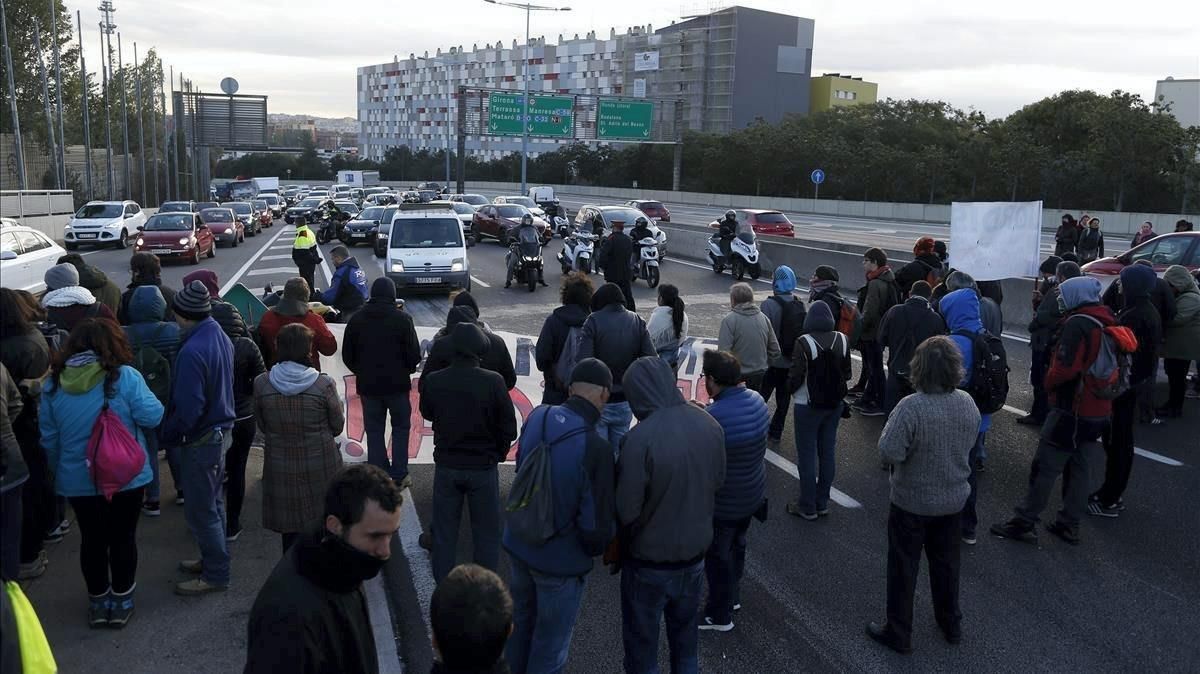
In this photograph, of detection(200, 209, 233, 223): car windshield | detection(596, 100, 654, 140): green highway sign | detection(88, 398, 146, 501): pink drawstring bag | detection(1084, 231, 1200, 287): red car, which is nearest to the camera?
detection(88, 398, 146, 501): pink drawstring bag

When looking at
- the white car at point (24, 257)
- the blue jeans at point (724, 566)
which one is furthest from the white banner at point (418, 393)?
the white car at point (24, 257)

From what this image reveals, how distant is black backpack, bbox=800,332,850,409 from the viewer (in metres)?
7.11

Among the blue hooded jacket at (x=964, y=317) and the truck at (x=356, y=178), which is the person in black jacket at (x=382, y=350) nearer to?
the blue hooded jacket at (x=964, y=317)

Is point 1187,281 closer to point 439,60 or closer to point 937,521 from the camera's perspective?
point 937,521

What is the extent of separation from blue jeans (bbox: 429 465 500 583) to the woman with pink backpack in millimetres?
1641

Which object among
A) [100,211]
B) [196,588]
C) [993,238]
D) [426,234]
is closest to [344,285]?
[196,588]

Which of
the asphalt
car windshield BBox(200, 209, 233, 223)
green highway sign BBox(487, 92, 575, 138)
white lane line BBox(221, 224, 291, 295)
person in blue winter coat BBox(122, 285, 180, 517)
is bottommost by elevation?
white lane line BBox(221, 224, 291, 295)

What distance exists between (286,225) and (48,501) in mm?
45239

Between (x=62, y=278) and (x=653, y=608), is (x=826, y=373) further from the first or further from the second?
(x=62, y=278)

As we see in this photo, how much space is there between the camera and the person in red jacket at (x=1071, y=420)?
22.8ft

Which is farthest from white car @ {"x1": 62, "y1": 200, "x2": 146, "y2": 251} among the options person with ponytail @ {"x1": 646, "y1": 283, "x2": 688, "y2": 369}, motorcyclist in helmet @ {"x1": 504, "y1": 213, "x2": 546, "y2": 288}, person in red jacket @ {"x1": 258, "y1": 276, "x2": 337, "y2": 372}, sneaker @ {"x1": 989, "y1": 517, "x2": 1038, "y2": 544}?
sneaker @ {"x1": 989, "y1": 517, "x2": 1038, "y2": 544}

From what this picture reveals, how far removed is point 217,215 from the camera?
3500 cm

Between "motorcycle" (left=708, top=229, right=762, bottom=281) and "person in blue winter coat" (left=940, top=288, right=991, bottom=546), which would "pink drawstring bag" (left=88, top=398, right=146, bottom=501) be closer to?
"person in blue winter coat" (left=940, top=288, right=991, bottom=546)

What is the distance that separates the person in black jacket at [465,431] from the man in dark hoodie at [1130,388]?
526cm
